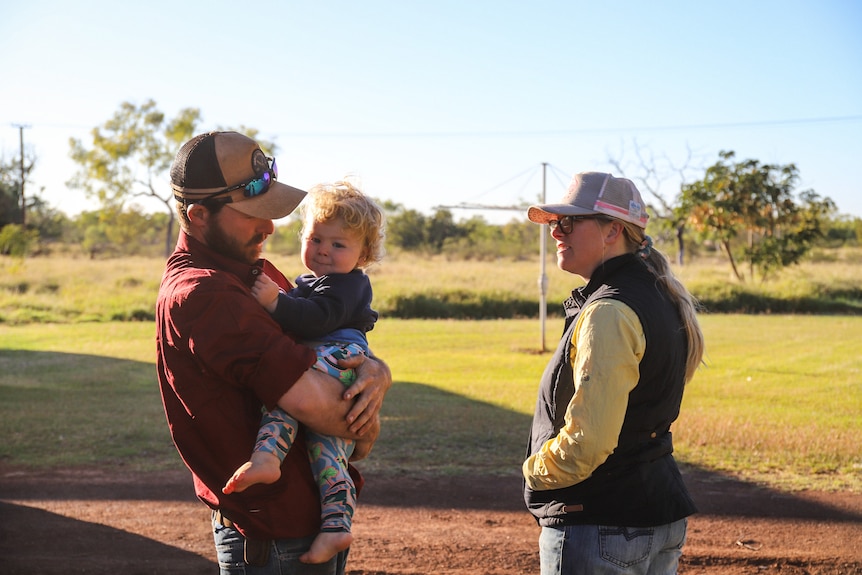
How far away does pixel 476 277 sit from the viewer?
29.1 meters

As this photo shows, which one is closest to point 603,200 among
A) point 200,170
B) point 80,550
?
point 200,170

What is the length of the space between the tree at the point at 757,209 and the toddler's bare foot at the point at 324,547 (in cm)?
2686

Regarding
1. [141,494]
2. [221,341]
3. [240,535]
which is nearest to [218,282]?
[221,341]

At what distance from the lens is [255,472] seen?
6.86 feet

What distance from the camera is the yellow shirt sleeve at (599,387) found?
253 cm

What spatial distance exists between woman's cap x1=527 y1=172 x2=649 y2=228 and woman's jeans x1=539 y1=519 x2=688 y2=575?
0.99m

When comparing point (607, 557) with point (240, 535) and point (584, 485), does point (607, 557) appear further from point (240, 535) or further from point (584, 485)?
point (240, 535)

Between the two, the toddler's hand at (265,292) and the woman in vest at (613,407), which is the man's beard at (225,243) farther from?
the woman in vest at (613,407)

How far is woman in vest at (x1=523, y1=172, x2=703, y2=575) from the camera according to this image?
255cm

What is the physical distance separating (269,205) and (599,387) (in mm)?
1094

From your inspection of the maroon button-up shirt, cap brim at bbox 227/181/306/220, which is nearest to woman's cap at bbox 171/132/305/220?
cap brim at bbox 227/181/306/220

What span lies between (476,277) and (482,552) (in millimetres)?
23793

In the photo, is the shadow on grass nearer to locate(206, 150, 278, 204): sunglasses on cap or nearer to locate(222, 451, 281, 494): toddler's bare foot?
locate(222, 451, 281, 494): toddler's bare foot

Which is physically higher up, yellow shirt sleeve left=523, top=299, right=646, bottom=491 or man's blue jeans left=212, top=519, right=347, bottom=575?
yellow shirt sleeve left=523, top=299, right=646, bottom=491
